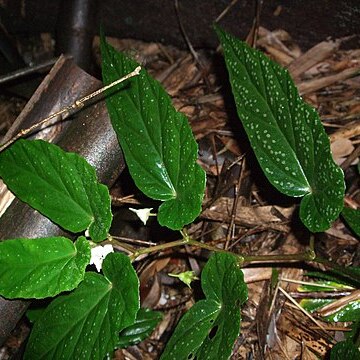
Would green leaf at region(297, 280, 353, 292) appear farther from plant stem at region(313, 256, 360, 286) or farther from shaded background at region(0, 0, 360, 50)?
shaded background at region(0, 0, 360, 50)

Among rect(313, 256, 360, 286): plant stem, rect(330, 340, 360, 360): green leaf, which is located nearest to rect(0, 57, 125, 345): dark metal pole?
rect(313, 256, 360, 286): plant stem

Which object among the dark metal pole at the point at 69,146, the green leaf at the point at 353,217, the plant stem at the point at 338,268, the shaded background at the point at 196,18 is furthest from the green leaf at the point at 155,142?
the shaded background at the point at 196,18

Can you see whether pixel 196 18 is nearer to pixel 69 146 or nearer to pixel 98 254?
pixel 69 146

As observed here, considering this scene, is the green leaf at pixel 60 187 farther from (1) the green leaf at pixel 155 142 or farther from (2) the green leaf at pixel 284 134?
(2) the green leaf at pixel 284 134

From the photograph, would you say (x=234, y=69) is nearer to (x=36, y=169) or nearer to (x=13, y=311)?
(x=36, y=169)

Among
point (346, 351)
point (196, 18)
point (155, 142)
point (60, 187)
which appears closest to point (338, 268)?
point (346, 351)

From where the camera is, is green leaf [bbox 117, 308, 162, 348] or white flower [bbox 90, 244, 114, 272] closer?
white flower [bbox 90, 244, 114, 272]

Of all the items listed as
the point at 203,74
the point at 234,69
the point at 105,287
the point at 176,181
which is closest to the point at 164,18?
the point at 203,74
